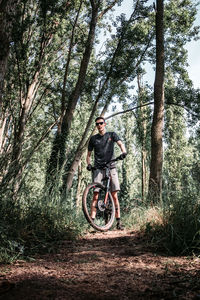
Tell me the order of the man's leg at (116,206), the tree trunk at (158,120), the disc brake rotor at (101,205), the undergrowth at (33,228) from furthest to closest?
the tree trunk at (158,120)
the man's leg at (116,206)
the disc brake rotor at (101,205)
the undergrowth at (33,228)

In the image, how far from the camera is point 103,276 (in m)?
2.09

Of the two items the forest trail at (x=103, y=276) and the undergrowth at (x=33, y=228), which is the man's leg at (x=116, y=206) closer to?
the undergrowth at (x=33, y=228)

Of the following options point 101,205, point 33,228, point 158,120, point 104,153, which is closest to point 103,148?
point 104,153

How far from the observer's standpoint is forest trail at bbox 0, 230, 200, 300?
65.2 inches

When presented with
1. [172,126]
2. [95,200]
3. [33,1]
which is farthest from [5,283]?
[172,126]

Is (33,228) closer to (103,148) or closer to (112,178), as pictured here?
(112,178)

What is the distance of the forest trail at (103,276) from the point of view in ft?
5.43

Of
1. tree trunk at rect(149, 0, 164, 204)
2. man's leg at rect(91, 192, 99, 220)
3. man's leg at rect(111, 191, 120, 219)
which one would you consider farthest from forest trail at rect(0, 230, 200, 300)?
tree trunk at rect(149, 0, 164, 204)

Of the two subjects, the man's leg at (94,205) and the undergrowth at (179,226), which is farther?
the man's leg at (94,205)

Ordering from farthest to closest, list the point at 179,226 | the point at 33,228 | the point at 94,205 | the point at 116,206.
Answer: the point at 116,206
the point at 94,205
the point at 33,228
the point at 179,226

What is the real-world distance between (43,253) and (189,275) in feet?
5.92

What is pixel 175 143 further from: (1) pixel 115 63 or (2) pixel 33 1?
(2) pixel 33 1

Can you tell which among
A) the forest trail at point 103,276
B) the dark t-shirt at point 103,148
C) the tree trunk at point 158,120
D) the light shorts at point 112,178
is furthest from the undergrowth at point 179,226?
the tree trunk at point 158,120

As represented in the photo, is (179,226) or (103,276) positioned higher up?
(179,226)
